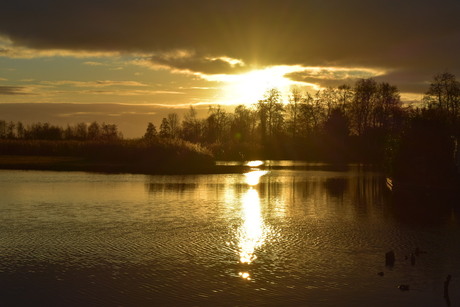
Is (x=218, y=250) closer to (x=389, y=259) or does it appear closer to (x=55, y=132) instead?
(x=389, y=259)

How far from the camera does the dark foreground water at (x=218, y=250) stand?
10.8 meters

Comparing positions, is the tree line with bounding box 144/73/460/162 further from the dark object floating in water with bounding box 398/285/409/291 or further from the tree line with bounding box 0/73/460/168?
the dark object floating in water with bounding box 398/285/409/291

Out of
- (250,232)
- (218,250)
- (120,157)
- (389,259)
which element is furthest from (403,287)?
(120,157)

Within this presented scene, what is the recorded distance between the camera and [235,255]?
14172mm

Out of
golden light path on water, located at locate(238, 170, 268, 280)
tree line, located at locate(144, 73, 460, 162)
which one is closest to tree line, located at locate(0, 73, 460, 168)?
tree line, located at locate(144, 73, 460, 162)

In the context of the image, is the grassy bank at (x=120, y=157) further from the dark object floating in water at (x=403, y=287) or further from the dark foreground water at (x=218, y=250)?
the dark object floating in water at (x=403, y=287)

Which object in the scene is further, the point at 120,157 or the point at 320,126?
the point at 320,126

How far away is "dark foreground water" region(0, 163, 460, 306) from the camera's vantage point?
10.8 m

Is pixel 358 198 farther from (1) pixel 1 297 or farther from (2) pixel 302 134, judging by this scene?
(2) pixel 302 134

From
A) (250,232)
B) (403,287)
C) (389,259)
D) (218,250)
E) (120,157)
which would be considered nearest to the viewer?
(403,287)

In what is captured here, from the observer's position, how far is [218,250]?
579 inches

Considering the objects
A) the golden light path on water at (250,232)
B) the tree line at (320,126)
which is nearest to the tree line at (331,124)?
the tree line at (320,126)

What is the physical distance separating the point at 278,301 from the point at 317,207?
1426cm

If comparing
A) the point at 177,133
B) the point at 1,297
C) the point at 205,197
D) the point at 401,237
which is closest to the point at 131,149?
the point at 205,197
